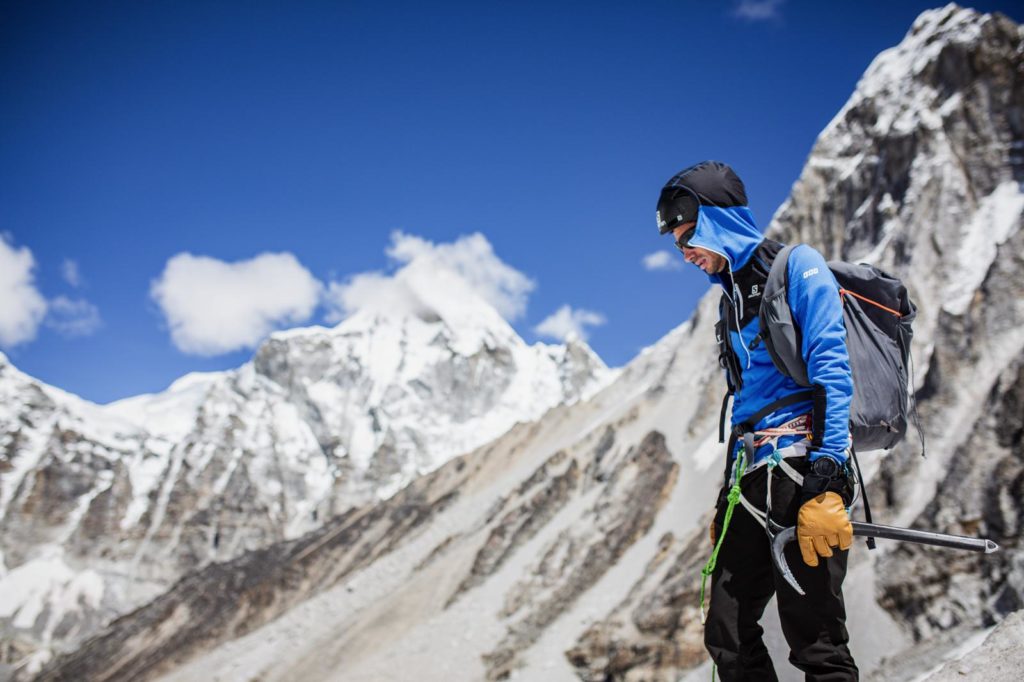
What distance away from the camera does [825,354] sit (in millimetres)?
3350

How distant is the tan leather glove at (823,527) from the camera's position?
319 centimetres

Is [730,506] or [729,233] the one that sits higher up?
[729,233]

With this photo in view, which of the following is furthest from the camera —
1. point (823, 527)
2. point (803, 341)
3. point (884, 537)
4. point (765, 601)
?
point (765, 601)

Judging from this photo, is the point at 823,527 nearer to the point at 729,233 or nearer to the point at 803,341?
the point at 803,341

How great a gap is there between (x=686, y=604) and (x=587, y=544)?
10.9 meters

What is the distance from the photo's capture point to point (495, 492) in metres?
44.8

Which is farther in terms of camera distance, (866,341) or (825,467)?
(866,341)

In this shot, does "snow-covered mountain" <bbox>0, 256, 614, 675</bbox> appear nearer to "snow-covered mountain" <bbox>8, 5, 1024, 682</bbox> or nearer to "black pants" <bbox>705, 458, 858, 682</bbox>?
"snow-covered mountain" <bbox>8, 5, 1024, 682</bbox>

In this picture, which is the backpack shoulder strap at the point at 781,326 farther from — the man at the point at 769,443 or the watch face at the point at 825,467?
the watch face at the point at 825,467

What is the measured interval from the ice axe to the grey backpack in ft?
1.39

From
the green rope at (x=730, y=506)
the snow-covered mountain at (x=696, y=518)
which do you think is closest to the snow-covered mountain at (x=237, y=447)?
the snow-covered mountain at (x=696, y=518)

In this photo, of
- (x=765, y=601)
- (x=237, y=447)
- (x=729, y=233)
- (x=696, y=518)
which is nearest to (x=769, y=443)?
(x=765, y=601)

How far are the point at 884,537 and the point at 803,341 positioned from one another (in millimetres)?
1070

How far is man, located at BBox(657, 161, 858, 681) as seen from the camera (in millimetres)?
3279
